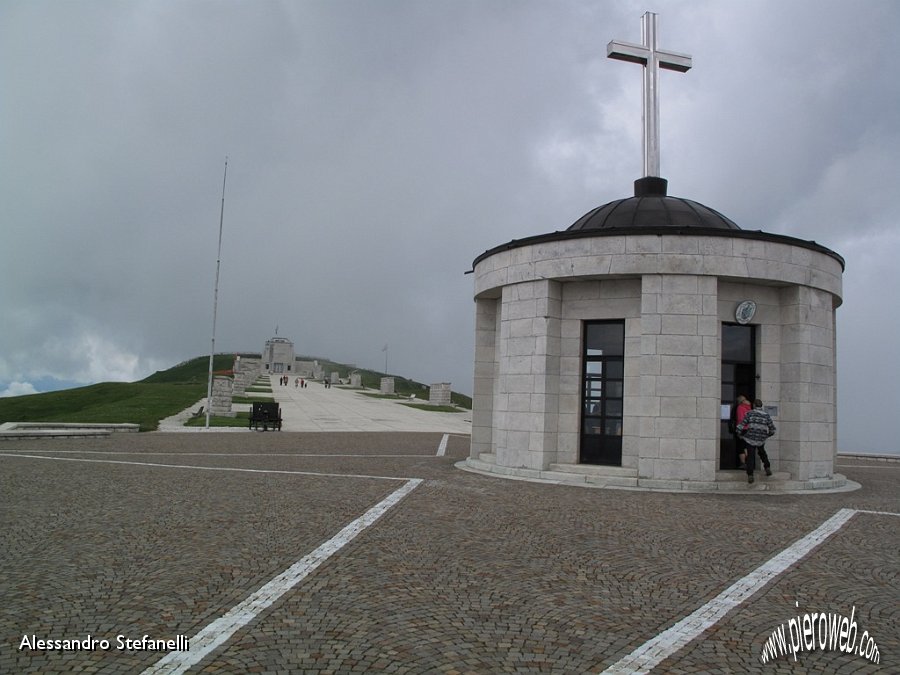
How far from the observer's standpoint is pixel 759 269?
14352 millimetres

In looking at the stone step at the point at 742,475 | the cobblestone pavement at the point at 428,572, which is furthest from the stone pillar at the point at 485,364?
the stone step at the point at 742,475

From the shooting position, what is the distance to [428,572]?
729 cm

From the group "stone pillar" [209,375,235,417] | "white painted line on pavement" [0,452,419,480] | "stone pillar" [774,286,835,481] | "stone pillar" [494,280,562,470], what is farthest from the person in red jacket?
"stone pillar" [209,375,235,417]

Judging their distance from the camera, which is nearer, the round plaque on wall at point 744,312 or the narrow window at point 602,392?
the round plaque on wall at point 744,312

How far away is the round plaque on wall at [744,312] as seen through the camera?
48.0 ft

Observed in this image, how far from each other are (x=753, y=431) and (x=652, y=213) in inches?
219

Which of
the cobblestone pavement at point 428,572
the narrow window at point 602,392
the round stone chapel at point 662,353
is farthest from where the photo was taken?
the narrow window at point 602,392

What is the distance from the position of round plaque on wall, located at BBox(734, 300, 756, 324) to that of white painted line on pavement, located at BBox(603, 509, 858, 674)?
6.01m

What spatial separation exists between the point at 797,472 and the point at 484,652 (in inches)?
461

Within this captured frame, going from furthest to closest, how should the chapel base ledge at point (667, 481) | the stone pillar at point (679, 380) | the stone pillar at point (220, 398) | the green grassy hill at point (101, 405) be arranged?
1. the stone pillar at point (220, 398)
2. the green grassy hill at point (101, 405)
3. the stone pillar at point (679, 380)
4. the chapel base ledge at point (667, 481)

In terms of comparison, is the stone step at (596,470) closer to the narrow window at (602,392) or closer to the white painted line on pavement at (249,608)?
the narrow window at (602,392)

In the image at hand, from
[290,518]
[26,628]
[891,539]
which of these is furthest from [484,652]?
[891,539]

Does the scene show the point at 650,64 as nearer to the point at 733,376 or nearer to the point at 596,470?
the point at 733,376

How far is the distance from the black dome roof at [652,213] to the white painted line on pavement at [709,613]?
853 cm
